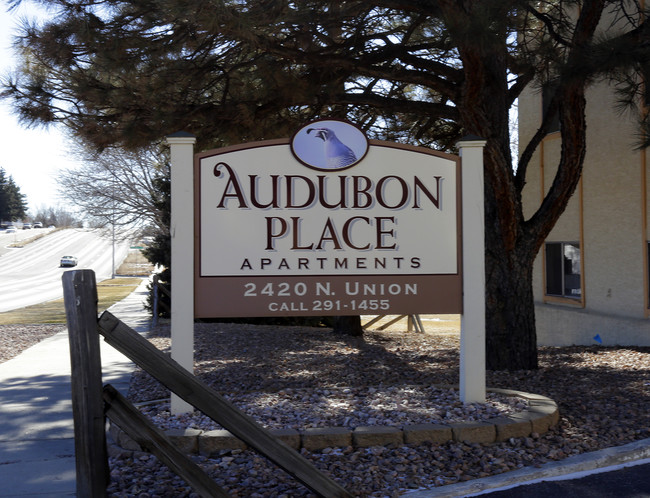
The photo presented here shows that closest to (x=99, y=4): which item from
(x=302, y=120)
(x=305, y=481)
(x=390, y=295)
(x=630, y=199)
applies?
(x=302, y=120)

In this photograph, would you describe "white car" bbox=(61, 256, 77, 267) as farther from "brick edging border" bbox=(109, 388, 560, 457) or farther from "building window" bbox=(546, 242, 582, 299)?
"brick edging border" bbox=(109, 388, 560, 457)

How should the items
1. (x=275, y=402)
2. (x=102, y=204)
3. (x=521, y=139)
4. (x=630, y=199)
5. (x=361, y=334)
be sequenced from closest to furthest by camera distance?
1. (x=275, y=402)
2. (x=630, y=199)
3. (x=361, y=334)
4. (x=521, y=139)
5. (x=102, y=204)

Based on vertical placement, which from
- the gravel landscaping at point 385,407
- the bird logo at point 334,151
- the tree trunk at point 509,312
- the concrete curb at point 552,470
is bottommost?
the concrete curb at point 552,470

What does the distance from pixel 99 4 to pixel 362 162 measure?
488cm

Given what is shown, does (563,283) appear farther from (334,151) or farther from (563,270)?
(334,151)

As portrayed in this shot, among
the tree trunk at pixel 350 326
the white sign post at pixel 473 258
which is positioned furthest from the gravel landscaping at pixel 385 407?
the tree trunk at pixel 350 326

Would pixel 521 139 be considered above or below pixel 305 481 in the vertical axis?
above

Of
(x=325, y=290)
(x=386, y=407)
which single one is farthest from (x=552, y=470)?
(x=325, y=290)

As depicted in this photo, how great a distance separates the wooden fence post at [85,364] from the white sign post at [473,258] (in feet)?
11.0

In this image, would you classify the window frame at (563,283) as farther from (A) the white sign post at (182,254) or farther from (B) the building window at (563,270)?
(A) the white sign post at (182,254)

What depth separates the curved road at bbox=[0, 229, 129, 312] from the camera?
34.3m

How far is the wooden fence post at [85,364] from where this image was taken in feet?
12.1

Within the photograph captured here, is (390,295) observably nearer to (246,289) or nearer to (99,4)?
(246,289)

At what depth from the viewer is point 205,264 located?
18.8 feet
